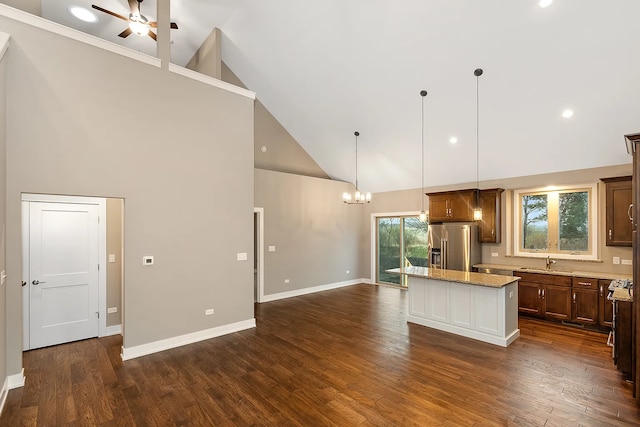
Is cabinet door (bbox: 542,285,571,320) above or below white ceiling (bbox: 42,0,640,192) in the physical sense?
below

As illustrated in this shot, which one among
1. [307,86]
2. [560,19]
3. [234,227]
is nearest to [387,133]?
[307,86]

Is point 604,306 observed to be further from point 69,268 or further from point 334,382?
point 69,268

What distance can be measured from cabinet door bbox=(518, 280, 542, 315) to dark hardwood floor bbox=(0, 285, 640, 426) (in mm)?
592

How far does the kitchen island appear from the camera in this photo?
14.0 ft

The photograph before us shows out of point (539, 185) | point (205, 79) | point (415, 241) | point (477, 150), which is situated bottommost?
point (415, 241)

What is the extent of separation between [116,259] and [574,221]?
26.1 feet

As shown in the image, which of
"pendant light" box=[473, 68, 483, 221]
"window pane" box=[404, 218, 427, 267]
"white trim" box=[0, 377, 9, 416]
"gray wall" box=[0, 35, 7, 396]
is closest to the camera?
"white trim" box=[0, 377, 9, 416]

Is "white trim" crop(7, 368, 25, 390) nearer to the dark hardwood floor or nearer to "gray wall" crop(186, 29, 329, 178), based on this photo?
the dark hardwood floor

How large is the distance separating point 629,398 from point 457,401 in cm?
169

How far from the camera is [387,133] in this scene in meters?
6.34

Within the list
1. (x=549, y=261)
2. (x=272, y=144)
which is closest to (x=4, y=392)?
(x=272, y=144)

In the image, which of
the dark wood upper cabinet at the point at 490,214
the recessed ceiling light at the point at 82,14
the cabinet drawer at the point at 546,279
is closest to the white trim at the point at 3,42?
the recessed ceiling light at the point at 82,14

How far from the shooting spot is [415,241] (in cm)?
809

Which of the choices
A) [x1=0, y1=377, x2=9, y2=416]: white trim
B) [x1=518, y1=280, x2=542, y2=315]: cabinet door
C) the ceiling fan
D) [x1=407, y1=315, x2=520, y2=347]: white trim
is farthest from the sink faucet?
[x1=0, y1=377, x2=9, y2=416]: white trim
